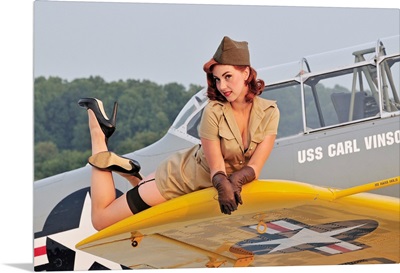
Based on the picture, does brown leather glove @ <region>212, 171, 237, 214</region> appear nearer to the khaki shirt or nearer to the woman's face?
the khaki shirt

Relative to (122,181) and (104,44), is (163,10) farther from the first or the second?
(122,181)

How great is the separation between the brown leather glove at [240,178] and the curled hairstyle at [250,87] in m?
0.49

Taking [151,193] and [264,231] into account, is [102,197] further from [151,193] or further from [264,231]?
[264,231]

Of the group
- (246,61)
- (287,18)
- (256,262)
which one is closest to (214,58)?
(246,61)

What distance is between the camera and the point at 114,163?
288 inches

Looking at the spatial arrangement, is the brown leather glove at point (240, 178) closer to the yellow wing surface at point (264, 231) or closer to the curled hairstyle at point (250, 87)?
the yellow wing surface at point (264, 231)

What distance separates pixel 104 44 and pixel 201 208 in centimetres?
135

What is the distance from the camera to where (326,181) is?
741 cm

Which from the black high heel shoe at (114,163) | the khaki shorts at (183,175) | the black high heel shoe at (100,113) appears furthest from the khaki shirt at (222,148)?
the black high heel shoe at (100,113)

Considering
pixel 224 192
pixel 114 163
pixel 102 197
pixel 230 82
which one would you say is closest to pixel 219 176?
pixel 224 192

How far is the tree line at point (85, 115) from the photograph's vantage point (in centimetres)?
724

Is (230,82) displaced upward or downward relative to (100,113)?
upward

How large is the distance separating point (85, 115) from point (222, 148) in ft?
3.40

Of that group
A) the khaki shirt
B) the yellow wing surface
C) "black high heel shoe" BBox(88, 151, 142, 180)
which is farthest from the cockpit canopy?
the yellow wing surface
